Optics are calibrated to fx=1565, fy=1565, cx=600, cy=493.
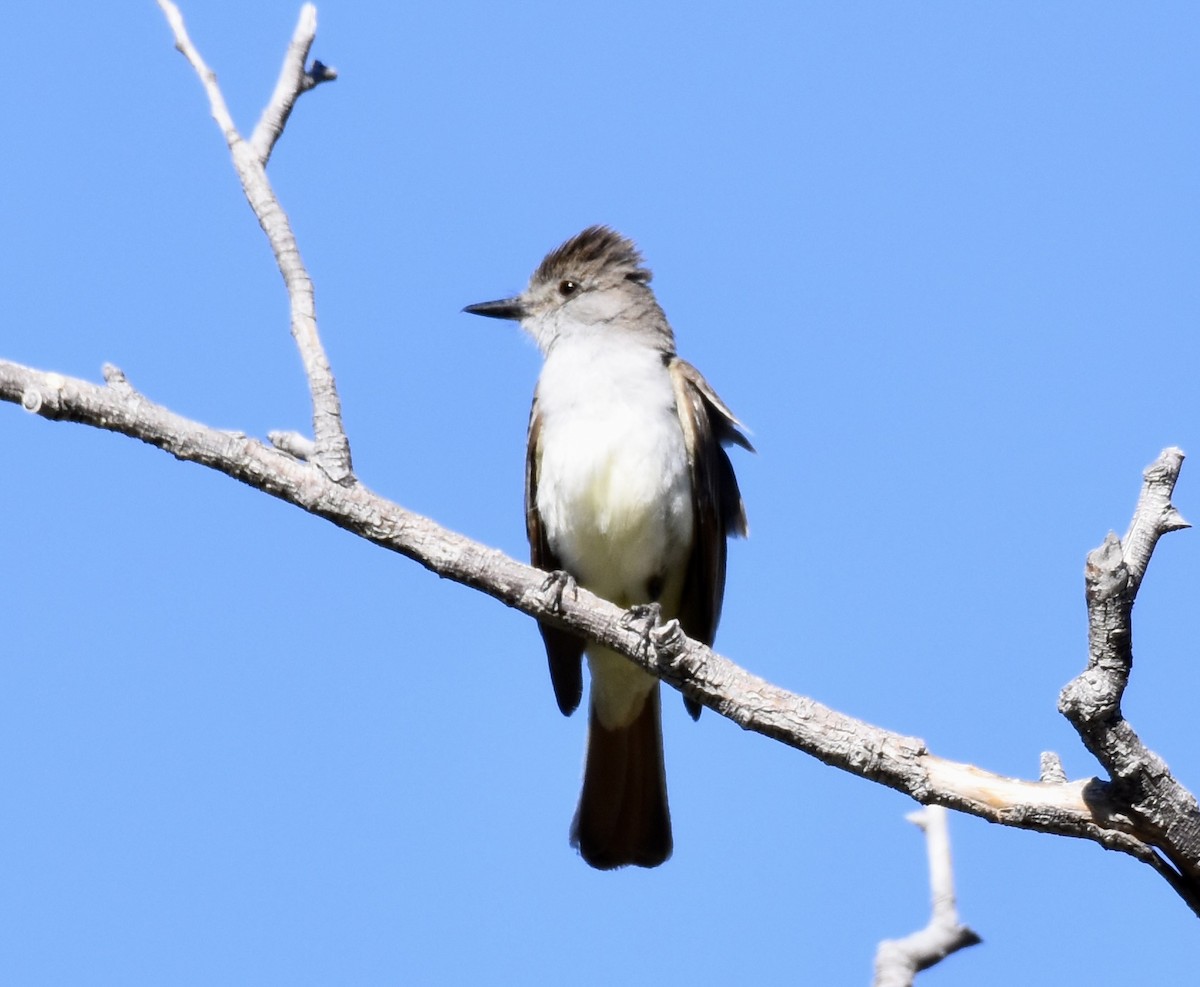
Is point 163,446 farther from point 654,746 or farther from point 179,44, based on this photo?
point 654,746

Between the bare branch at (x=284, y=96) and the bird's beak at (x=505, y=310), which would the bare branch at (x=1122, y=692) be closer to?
the bare branch at (x=284, y=96)

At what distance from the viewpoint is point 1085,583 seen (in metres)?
3.66

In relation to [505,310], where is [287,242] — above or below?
below

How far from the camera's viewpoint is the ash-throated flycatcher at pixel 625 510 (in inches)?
250

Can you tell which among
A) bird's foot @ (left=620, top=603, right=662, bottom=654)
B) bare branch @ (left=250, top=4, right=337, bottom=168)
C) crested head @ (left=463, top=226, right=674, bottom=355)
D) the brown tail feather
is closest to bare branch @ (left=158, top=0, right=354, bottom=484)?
bare branch @ (left=250, top=4, right=337, bottom=168)

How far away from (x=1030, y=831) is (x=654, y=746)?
10.2ft

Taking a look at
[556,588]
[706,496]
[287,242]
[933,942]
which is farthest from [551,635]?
[933,942]

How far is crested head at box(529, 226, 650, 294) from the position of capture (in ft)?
25.1

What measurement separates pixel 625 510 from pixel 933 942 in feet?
11.0

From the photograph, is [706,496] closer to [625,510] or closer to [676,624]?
[625,510]

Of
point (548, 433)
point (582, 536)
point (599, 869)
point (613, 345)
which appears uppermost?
point (613, 345)

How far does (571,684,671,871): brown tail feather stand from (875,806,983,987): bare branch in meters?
3.49

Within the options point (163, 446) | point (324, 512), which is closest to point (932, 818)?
point (324, 512)

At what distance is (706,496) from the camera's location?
258 inches
